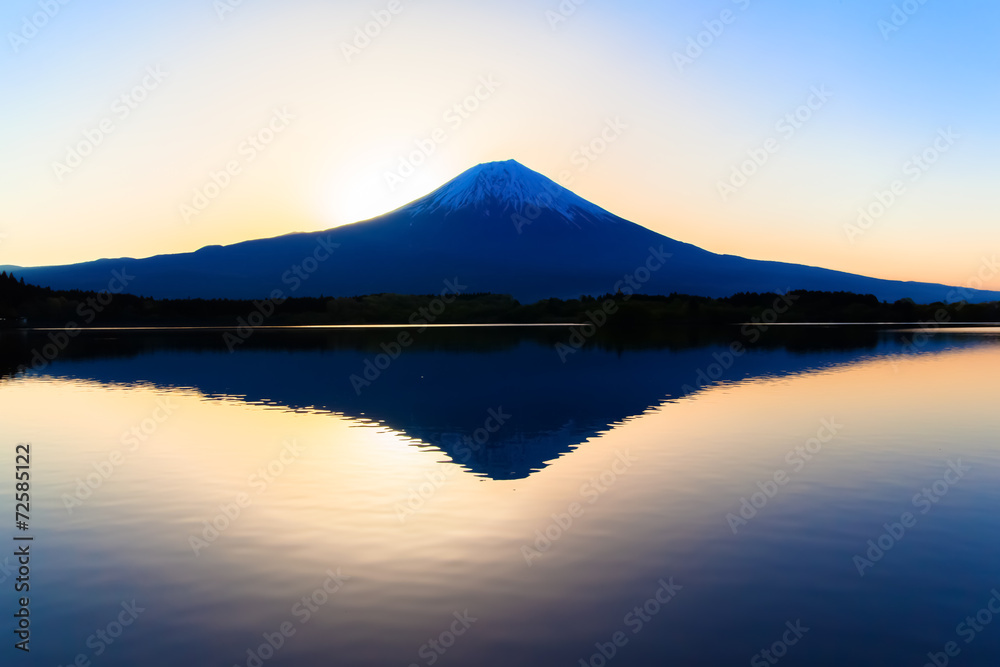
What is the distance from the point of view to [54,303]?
7795 inches

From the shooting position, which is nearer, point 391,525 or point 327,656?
point 327,656

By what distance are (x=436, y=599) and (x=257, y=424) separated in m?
20.3

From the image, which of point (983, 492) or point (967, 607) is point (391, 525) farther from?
point (983, 492)

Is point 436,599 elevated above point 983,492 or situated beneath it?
situated beneath

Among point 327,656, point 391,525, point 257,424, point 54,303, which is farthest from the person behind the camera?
point 54,303

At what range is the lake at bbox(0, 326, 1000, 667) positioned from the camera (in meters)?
10.1

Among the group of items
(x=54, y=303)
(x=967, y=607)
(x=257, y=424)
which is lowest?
(x=54, y=303)

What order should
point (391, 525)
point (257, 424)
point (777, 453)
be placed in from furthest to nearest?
1. point (257, 424)
2. point (777, 453)
3. point (391, 525)

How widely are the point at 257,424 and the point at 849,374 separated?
1422 inches

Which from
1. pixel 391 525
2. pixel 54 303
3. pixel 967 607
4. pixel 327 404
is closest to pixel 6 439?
pixel 327 404

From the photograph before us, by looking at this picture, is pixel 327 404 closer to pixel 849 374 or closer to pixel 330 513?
pixel 330 513

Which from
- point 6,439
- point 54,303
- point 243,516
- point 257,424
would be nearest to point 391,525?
point 243,516

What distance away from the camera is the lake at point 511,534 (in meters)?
10.1

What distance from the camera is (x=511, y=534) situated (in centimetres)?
1473
